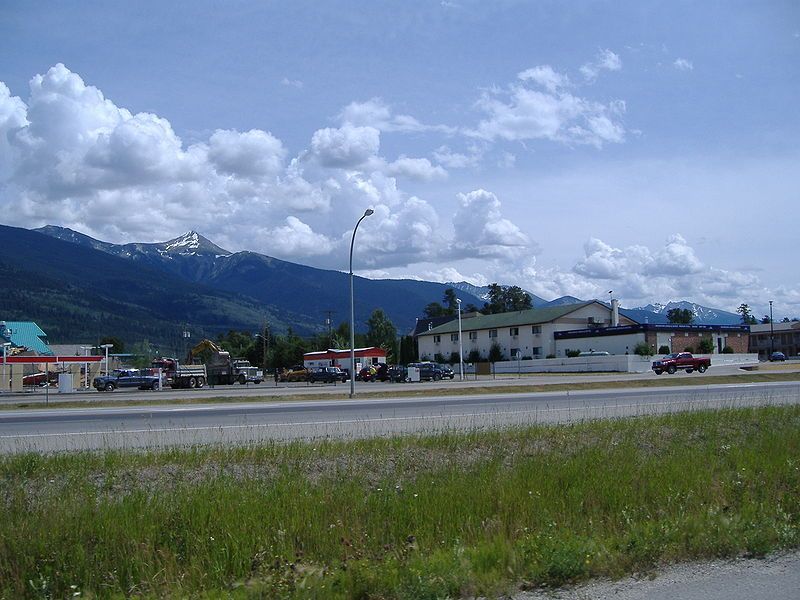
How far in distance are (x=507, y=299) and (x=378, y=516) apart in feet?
566

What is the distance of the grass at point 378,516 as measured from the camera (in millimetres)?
7082

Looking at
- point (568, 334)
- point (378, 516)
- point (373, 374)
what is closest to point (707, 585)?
point (378, 516)

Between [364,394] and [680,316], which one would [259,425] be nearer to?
[364,394]

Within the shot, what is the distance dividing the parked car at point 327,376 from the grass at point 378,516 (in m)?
58.0

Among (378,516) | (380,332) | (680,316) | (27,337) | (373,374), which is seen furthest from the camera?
(680,316)

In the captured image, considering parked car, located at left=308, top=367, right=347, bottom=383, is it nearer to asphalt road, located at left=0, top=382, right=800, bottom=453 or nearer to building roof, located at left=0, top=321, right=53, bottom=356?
asphalt road, located at left=0, top=382, right=800, bottom=453

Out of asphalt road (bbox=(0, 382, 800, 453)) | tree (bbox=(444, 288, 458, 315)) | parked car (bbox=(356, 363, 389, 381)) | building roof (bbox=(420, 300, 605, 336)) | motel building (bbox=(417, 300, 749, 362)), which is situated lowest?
parked car (bbox=(356, 363, 389, 381))

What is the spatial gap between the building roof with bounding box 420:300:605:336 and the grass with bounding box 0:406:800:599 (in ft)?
294

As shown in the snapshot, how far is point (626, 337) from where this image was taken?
89.0m

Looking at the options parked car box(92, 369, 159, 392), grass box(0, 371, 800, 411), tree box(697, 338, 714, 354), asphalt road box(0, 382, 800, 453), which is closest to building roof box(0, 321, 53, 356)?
parked car box(92, 369, 159, 392)

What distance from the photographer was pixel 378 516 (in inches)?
342

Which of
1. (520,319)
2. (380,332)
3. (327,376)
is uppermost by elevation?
(520,319)

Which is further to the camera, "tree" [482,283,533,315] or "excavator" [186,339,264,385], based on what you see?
"tree" [482,283,533,315]

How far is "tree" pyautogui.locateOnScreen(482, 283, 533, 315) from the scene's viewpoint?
177125 millimetres
